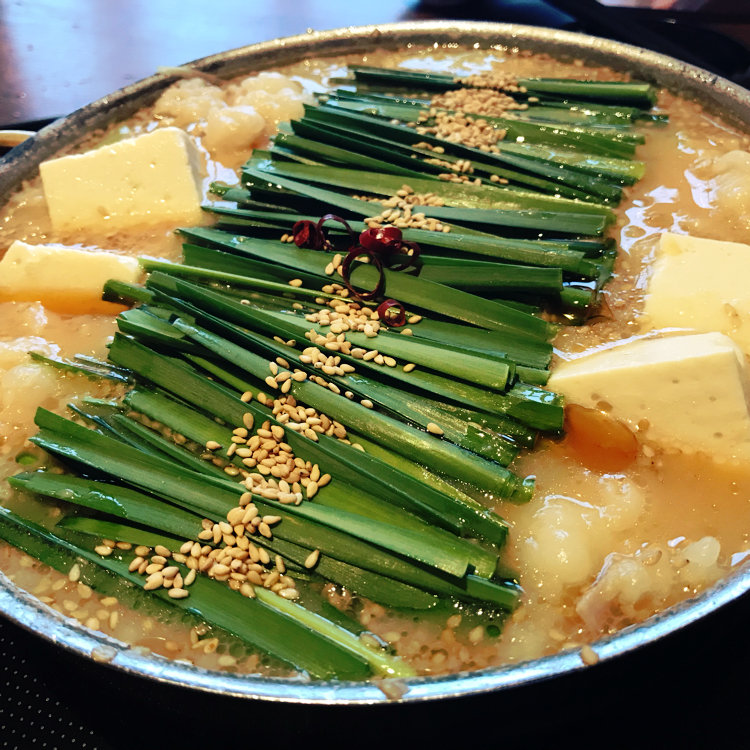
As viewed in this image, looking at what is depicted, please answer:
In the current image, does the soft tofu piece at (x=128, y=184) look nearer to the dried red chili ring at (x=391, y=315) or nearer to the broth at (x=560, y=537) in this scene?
the broth at (x=560, y=537)

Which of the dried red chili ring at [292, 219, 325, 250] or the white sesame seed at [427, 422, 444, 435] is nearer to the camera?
the white sesame seed at [427, 422, 444, 435]

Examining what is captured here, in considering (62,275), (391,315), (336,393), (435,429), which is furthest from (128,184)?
(435,429)

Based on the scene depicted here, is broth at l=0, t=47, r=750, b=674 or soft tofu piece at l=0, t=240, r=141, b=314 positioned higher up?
soft tofu piece at l=0, t=240, r=141, b=314

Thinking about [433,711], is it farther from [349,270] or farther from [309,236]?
[309,236]

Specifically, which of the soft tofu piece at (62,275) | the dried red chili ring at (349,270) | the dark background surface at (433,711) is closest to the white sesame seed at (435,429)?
the dried red chili ring at (349,270)

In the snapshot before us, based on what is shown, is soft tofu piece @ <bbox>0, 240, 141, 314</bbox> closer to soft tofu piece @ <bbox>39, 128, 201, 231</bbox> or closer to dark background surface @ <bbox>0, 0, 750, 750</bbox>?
soft tofu piece @ <bbox>39, 128, 201, 231</bbox>

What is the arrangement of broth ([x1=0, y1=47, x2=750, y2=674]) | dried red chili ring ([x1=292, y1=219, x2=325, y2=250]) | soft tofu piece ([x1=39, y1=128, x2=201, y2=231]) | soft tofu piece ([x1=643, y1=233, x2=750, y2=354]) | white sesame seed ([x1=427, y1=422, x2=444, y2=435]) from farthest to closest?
soft tofu piece ([x1=39, y1=128, x2=201, y2=231]) < dried red chili ring ([x1=292, y1=219, x2=325, y2=250]) < soft tofu piece ([x1=643, y1=233, x2=750, y2=354]) < white sesame seed ([x1=427, y1=422, x2=444, y2=435]) < broth ([x1=0, y1=47, x2=750, y2=674])

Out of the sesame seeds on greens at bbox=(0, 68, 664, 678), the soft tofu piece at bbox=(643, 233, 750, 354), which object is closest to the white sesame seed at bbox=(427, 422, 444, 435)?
the sesame seeds on greens at bbox=(0, 68, 664, 678)
